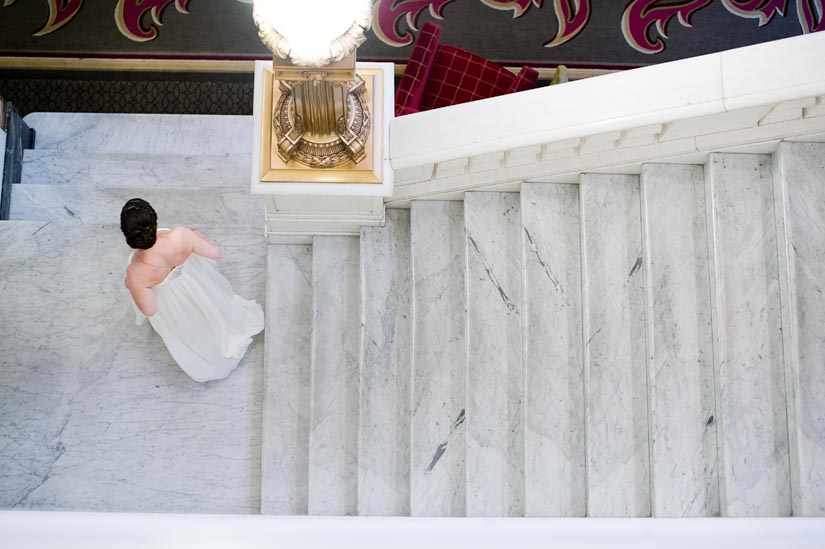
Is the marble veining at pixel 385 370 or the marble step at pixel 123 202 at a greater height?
the marble step at pixel 123 202

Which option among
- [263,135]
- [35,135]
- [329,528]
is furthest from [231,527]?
[35,135]

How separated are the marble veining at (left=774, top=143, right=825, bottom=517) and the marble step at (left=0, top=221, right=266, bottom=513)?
6.65 ft

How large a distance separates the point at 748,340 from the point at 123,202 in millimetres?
2645

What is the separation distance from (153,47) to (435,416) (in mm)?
2570

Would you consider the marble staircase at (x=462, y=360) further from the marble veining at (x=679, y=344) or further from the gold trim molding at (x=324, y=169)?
the gold trim molding at (x=324, y=169)

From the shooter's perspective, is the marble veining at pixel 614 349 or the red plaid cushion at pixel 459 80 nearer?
the marble veining at pixel 614 349

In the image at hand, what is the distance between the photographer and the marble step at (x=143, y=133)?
4301 millimetres

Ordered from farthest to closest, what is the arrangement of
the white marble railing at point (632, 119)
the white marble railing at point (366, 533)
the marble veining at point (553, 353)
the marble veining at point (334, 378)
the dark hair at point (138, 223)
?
→ 1. the marble veining at point (334, 378)
2. the marble veining at point (553, 353)
3. the dark hair at point (138, 223)
4. the white marble railing at point (632, 119)
5. the white marble railing at point (366, 533)

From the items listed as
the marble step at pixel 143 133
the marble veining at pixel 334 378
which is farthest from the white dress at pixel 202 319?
the marble step at pixel 143 133

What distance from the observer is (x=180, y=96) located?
4594 millimetres

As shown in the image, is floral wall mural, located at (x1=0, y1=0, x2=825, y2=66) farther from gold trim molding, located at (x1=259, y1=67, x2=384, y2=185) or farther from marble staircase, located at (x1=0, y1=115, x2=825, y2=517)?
gold trim molding, located at (x1=259, y1=67, x2=384, y2=185)

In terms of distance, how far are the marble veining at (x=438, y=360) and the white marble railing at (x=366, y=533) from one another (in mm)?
2083

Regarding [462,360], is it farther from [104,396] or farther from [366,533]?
[366,533]

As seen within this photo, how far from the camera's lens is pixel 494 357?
338 centimetres
